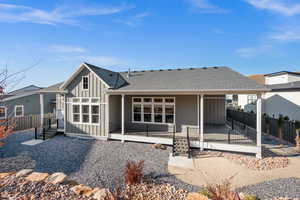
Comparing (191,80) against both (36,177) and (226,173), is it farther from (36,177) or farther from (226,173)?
(36,177)

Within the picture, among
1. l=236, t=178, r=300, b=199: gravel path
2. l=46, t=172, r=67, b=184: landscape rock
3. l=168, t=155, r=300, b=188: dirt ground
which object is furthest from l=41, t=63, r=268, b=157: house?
l=46, t=172, r=67, b=184: landscape rock

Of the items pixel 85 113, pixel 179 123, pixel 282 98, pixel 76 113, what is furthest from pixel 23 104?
pixel 282 98

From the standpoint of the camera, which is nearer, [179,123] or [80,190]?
[80,190]

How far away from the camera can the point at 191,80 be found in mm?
10516

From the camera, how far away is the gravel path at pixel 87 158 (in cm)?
571

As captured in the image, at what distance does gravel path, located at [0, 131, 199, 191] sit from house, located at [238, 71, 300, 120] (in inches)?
513

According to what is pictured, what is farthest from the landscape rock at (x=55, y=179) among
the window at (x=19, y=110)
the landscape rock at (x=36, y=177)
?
the window at (x=19, y=110)

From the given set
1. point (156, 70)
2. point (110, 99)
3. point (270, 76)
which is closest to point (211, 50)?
point (156, 70)

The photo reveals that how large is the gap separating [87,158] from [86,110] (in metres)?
4.36

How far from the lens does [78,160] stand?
24.3 ft

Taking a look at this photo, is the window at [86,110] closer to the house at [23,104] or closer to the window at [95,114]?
the window at [95,114]

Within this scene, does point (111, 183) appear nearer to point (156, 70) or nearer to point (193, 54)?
point (156, 70)

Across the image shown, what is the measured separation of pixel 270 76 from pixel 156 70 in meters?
16.5

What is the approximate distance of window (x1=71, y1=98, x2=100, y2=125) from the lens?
1088 cm
